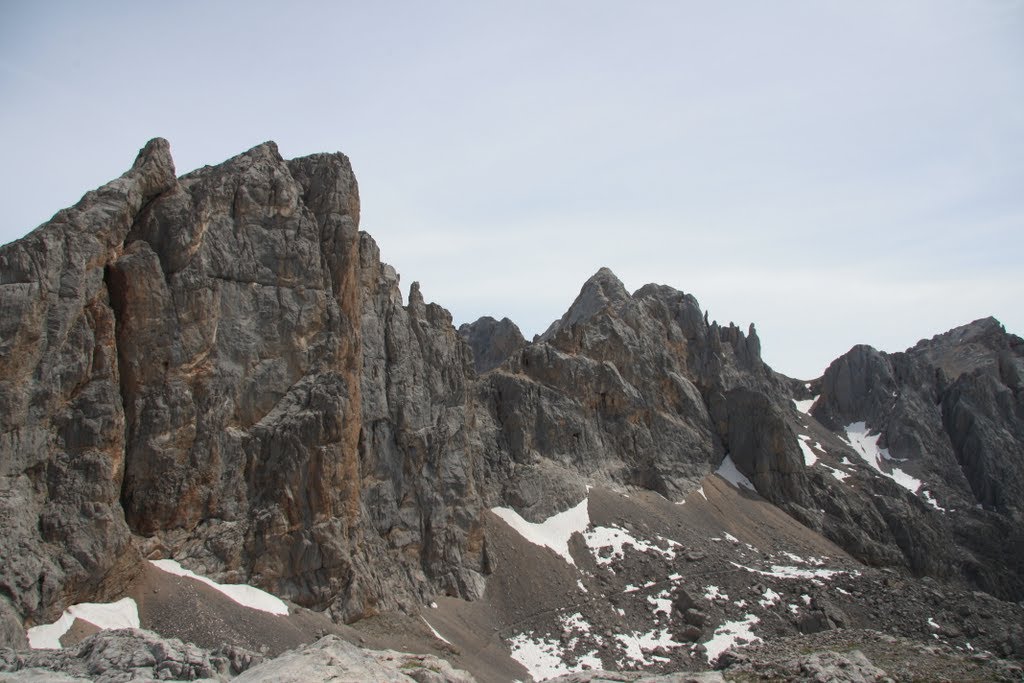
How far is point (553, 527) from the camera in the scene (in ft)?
200

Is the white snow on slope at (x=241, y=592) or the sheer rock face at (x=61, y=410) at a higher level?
the sheer rock face at (x=61, y=410)

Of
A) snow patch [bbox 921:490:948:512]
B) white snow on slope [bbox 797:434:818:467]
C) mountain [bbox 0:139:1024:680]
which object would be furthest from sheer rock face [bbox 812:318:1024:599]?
white snow on slope [bbox 797:434:818:467]

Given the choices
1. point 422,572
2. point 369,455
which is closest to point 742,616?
point 422,572

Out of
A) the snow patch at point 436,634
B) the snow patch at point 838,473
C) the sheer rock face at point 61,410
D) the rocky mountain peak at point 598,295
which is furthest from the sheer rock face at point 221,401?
the snow patch at point 838,473

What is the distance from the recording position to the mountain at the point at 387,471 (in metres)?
36.8

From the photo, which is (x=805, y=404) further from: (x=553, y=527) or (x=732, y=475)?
(x=553, y=527)

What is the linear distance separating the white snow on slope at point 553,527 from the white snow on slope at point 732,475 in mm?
19979

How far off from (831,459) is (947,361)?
47.7 meters

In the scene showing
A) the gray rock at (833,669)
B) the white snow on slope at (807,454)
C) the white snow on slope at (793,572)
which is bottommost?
Result: the white snow on slope at (793,572)

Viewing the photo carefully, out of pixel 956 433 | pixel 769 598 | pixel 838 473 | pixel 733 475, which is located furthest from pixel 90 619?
pixel 956 433

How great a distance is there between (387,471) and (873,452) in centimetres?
6929

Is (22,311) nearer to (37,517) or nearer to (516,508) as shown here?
(37,517)

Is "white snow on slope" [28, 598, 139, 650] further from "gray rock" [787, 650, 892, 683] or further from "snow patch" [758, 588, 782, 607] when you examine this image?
"snow patch" [758, 588, 782, 607]

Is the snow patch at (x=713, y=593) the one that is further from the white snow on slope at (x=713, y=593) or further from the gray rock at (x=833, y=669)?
the gray rock at (x=833, y=669)
